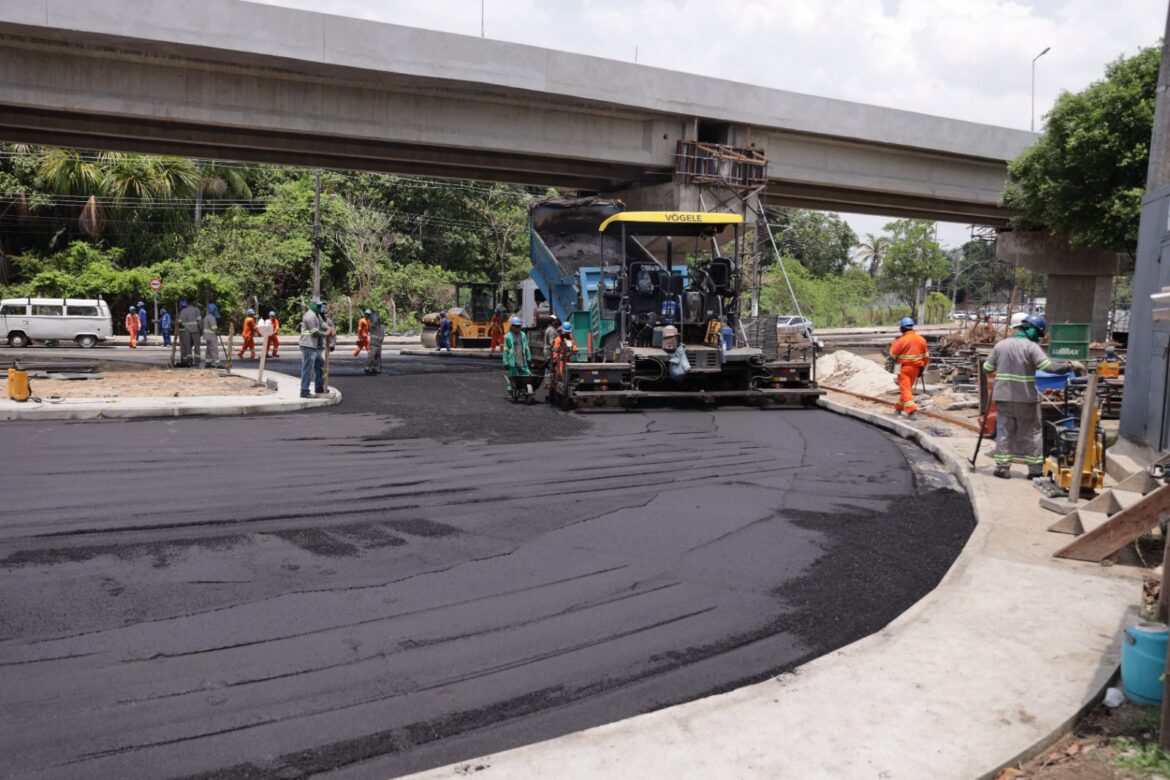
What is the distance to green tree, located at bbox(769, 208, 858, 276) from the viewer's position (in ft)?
251

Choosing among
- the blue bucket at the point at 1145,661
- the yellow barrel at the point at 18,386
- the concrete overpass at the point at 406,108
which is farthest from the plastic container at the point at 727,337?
the blue bucket at the point at 1145,661

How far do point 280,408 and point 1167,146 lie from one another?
42.0 feet

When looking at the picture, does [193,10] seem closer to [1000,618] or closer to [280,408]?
[280,408]

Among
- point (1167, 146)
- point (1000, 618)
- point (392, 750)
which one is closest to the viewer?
point (392, 750)

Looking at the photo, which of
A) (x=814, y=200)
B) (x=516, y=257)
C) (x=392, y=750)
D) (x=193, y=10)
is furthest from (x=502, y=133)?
(x=516, y=257)

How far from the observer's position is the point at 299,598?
5715 mm

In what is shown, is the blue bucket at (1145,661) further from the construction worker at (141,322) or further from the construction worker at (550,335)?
the construction worker at (141,322)

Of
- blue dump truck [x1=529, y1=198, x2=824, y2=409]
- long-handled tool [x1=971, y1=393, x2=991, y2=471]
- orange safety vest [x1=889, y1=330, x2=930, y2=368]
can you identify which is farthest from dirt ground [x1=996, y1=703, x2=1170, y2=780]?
blue dump truck [x1=529, y1=198, x2=824, y2=409]

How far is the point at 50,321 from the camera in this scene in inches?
1310

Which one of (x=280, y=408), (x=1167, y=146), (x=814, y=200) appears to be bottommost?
(x=280, y=408)

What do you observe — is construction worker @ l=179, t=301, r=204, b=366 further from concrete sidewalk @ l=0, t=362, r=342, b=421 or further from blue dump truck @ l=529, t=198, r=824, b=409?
blue dump truck @ l=529, t=198, r=824, b=409

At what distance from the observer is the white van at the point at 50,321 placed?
33.1 metres

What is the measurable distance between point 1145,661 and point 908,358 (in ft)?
36.5

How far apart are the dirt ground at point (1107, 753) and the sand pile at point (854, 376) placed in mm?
15396
